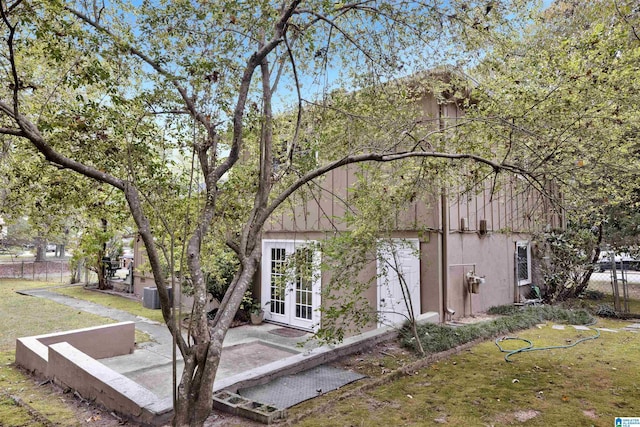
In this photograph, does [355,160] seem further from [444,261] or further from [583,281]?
[583,281]

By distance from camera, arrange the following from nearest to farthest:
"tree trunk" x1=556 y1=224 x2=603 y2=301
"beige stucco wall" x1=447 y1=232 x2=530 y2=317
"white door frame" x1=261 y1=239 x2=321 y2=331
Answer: "beige stucco wall" x1=447 y1=232 x2=530 y2=317 < "white door frame" x1=261 y1=239 x2=321 y2=331 < "tree trunk" x1=556 y1=224 x2=603 y2=301

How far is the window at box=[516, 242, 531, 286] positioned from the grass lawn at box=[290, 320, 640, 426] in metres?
4.98

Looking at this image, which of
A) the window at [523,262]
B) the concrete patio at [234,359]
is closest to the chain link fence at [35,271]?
the concrete patio at [234,359]

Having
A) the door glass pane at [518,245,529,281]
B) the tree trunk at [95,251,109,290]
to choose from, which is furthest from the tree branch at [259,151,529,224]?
the tree trunk at [95,251,109,290]

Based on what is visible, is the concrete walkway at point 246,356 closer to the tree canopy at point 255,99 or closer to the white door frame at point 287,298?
the white door frame at point 287,298

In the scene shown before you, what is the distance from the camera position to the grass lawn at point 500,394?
4.16m

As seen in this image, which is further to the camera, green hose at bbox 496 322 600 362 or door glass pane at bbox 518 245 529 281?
door glass pane at bbox 518 245 529 281

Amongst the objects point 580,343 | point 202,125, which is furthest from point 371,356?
point 202,125

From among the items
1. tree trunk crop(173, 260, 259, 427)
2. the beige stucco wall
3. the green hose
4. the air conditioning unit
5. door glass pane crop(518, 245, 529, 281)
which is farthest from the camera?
the air conditioning unit

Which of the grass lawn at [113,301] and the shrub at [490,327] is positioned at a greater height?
the shrub at [490,327]

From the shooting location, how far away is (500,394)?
4844mm

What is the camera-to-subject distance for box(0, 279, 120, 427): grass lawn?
4.68 meters

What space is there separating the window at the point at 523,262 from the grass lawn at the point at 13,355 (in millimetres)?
11092

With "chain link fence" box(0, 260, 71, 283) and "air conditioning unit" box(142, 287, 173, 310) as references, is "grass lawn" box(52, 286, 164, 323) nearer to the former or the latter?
"air conditioning unit" box(142, 287, 173, 310)
